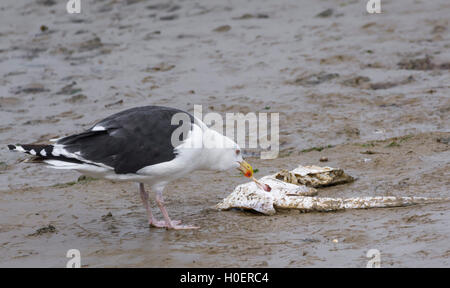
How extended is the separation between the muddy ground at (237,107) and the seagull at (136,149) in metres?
0.52

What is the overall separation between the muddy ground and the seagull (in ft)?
1.71

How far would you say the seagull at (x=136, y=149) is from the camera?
6.25m

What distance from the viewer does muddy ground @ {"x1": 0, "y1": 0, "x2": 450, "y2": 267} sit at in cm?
582

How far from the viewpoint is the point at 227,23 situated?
14.1m

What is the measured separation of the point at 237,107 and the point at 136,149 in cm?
417

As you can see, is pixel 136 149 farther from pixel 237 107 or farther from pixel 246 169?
pixel 237 107

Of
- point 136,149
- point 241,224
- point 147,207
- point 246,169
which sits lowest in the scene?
point 241,224

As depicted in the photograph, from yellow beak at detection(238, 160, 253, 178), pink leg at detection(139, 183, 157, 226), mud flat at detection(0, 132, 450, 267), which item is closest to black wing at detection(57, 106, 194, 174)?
pink leg at detection(139, 183, 157, 226)

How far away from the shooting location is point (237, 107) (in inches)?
406

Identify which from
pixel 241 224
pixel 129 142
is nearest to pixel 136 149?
pixel 129 142

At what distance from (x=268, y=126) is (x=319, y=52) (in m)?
2.82

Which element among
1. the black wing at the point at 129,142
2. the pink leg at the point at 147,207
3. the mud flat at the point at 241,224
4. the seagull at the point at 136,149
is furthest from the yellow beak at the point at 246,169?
the pink leg at the point at 147,207

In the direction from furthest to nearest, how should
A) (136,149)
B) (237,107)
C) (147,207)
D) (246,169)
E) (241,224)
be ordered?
(237,107) → (246,169) → (147,207) → (241,224) → (136,149)
